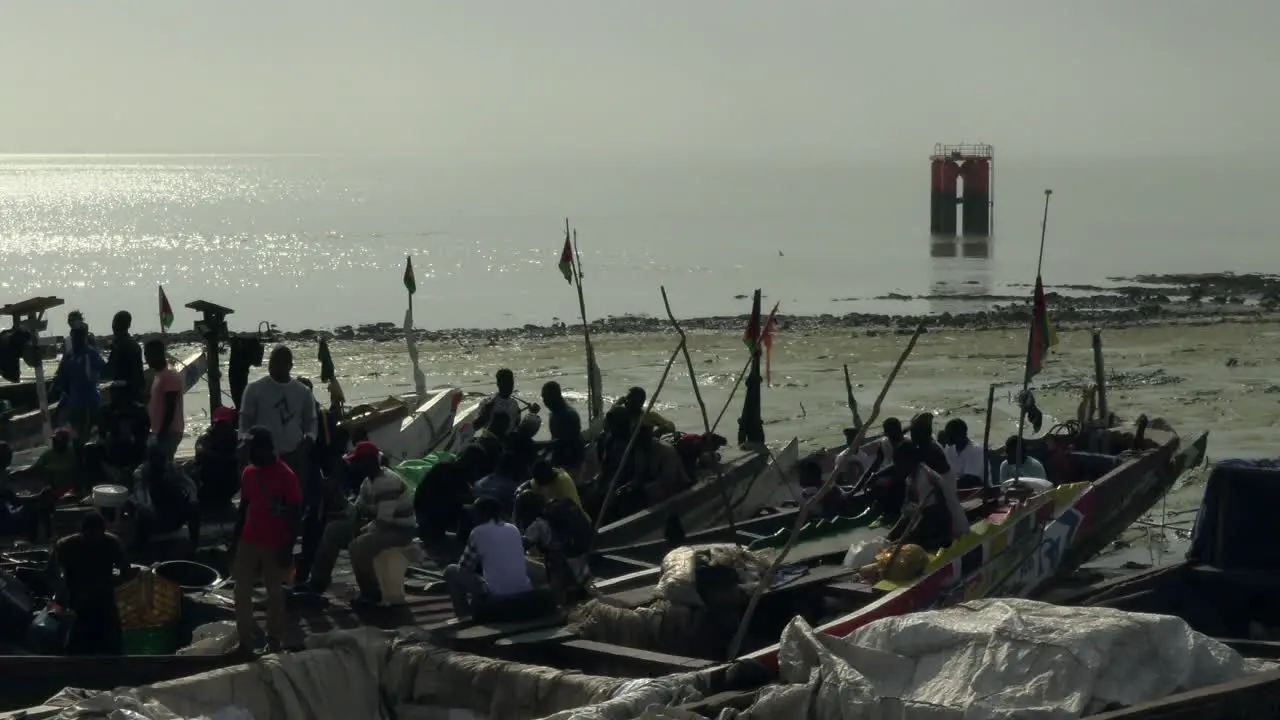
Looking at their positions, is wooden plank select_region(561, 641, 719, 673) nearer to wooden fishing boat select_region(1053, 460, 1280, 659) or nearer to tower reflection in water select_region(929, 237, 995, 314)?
wooden fishing boat select_region(1053, 460, 1280, 659)

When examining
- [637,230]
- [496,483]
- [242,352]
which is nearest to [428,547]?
[496,483]

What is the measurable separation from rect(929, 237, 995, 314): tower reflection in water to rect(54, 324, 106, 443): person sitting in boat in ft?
101

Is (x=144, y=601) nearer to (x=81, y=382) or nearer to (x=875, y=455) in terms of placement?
(x=81, y=382)

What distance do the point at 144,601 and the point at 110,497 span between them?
1.56 meters

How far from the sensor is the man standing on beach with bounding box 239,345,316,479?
1147cm

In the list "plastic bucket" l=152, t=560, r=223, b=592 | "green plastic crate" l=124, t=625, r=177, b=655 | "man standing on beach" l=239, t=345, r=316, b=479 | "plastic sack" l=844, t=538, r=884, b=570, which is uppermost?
"man standing on beach" l=239, t=345, r=316, b=479

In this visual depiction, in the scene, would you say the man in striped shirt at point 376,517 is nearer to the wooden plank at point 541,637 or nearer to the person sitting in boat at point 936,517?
the wooden plank at point 541,637

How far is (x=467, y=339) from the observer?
116 feet

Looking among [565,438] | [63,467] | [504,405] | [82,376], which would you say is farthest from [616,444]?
[82,376]

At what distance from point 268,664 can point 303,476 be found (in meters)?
3.05

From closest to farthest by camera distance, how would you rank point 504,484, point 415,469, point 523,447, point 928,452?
point 928,452, point 504,484, point 523,447, point 415,469

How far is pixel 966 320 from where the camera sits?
37656 millimetres

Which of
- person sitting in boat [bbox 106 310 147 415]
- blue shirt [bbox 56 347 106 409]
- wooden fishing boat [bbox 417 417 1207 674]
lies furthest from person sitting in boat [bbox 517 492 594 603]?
blue shirt [bbox 56 347 106 409]

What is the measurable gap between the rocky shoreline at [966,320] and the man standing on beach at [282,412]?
22304 millimetres
